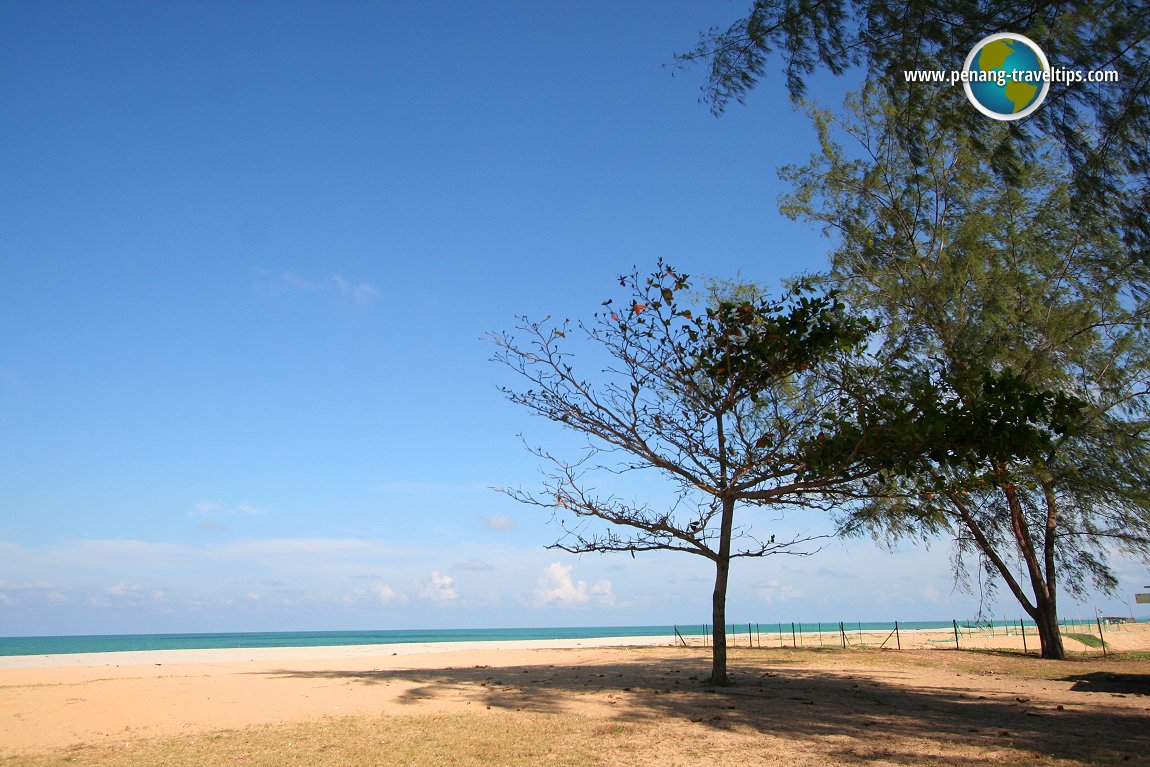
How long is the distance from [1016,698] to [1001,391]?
188 inches

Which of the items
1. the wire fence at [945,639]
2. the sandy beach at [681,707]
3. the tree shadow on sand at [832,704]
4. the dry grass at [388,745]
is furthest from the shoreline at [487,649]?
the dry grass at [388,745]

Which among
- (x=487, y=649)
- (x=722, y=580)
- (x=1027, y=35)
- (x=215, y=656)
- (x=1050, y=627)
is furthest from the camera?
(x=215, y=656)

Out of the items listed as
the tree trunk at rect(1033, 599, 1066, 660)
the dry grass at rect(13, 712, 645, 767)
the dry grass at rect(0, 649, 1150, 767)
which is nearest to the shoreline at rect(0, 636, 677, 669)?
the tree trunk at rect(1033, 599, 1066, 660)

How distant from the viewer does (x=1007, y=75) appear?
28.9ft

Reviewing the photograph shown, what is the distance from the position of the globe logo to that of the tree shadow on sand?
7.11 metres

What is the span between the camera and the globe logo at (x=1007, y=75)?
8523mm

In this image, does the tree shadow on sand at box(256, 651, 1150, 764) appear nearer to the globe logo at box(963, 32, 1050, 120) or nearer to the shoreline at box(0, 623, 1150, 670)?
the globe logo at box(963, 32, 1050, 120)

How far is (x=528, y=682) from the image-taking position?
14.8m

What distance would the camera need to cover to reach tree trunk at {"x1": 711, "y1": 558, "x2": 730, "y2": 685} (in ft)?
42.9

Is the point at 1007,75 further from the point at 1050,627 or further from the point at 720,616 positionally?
the point at 1050,627

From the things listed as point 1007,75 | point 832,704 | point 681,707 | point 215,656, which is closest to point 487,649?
point 215,656

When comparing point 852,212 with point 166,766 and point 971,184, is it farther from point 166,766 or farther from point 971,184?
point 166,766

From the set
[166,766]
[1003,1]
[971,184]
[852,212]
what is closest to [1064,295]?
[971,184]

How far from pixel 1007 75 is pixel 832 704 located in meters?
8.90
